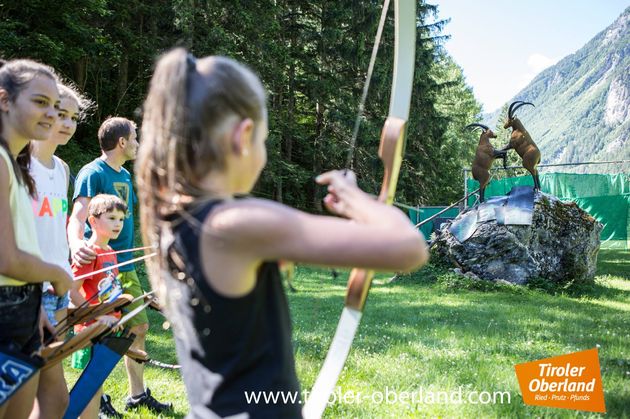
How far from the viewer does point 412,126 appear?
21.9 m

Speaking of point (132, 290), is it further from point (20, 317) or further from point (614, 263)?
point (614, 263)

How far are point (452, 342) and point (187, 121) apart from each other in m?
4.03

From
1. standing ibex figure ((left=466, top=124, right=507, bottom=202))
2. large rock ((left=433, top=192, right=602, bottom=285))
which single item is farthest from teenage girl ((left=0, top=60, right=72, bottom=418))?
standing ibex figure ((left=466, top=124, right=507, bottom=202))

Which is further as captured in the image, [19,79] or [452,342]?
[452,342]

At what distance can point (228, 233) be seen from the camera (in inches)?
36.5

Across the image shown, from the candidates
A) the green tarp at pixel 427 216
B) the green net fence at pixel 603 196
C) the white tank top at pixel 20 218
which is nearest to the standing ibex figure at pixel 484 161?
the green net fence at pixel 603 196

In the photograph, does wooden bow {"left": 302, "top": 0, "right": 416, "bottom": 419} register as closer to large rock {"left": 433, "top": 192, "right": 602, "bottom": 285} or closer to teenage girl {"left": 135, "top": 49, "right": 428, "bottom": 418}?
teenage girl {"left": 135, "top": 49, "right": 428, "bottom": 418}

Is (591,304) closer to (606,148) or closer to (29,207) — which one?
(29,207)

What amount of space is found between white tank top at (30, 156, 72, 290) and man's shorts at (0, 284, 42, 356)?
1.59 ft

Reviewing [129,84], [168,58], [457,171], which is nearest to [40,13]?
[129,84]

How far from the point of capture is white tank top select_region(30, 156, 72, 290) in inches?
90.6

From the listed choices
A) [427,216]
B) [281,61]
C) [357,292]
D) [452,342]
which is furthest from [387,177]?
[281,61]

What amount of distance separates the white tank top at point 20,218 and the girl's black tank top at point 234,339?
35.8 inches

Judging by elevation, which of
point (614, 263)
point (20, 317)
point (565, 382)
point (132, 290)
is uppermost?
point (20, 317)
